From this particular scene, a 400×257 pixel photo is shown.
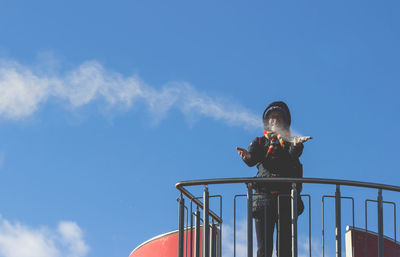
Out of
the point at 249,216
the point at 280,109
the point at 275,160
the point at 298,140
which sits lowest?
the point at 249,216

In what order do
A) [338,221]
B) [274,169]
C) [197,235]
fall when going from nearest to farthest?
[338,221] → [274,169] → [197,235]

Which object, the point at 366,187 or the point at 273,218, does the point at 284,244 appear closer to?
the point at 273,218

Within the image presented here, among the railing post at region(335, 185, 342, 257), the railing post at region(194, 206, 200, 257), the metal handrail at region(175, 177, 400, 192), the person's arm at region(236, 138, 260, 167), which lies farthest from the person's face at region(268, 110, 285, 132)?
the railing post at region(194, 206, 200, 257)

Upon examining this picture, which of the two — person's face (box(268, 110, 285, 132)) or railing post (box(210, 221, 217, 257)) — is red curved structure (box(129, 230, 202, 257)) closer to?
railing post (box(210, 221, 217, 257))

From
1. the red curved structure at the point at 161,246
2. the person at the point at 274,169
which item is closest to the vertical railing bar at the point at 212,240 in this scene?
the person at the point at 274,169

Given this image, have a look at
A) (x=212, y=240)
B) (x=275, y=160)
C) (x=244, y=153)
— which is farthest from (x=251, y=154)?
(x=212, y=240)

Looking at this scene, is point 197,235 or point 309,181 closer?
point 309,181

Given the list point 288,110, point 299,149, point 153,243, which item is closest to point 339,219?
point 299,149

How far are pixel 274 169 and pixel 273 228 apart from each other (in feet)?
2.23

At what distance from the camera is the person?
334 inches

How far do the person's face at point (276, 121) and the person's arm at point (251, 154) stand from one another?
288 millimetres

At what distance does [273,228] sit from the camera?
8.58 metres

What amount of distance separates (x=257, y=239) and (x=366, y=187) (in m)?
1.33

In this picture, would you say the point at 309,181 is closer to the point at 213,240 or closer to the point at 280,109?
the point at 280,109
